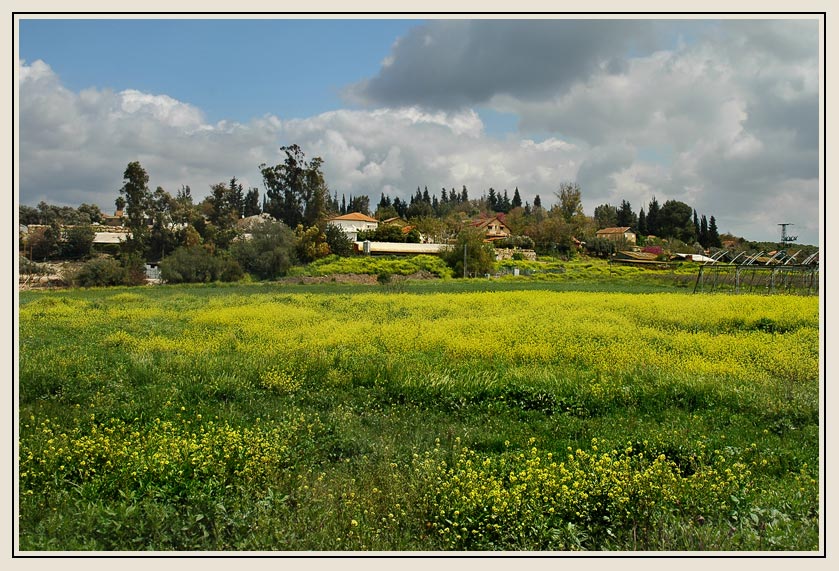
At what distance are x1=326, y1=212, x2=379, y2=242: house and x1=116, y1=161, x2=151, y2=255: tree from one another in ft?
32.6

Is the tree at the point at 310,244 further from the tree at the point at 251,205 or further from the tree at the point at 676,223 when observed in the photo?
the tree at the point at 676,223

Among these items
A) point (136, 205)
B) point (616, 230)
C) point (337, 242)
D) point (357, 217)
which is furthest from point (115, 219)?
point (616, 230)

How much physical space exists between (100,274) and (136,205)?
2300 millimetres

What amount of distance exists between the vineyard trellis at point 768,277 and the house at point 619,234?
13.3 m

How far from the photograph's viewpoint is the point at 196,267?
17.9 m

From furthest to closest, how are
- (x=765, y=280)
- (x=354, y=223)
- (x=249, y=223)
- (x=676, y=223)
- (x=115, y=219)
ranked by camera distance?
(x=354, y=223)
(x=676, y=223)
(x=765, y=280)
(x=249, y=223)
(x=115, y=219)

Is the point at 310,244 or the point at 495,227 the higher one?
the point at 495,227

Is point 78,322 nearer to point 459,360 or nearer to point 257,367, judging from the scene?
point 257,367

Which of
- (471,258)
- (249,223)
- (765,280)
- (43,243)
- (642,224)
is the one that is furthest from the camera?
(642,224)

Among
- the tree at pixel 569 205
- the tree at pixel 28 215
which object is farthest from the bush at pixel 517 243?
the tree at pixel 28 215

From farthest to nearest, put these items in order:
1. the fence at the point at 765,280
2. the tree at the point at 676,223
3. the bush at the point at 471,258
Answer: the bush at the point at 471,258
the tree at the point at 676,223
the fence at the point at 765,280

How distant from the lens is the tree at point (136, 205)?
13.1 meters

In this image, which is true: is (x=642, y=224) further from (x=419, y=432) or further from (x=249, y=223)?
(x=419, y=432)
